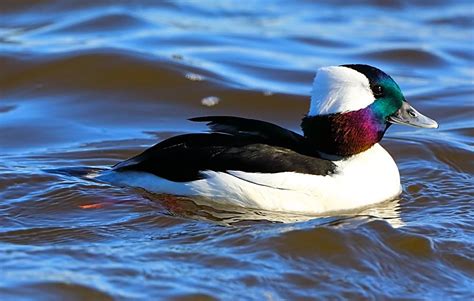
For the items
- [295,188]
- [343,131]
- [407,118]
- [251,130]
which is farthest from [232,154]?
[407,118]

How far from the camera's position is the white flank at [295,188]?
7.83 m

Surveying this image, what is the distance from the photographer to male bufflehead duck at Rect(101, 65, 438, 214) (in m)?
7.86

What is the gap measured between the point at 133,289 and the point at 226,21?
8941 millimetres

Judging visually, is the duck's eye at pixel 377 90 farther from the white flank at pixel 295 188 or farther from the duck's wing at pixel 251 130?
the duck's wing at pixel 251 130

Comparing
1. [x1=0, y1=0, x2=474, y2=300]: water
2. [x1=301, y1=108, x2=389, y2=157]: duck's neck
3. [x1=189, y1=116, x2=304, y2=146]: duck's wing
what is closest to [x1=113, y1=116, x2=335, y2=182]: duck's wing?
[x1=189, y1=116, x2=304, y2=146]: duck's wing

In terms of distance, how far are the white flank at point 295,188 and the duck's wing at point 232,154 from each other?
0.16 ft

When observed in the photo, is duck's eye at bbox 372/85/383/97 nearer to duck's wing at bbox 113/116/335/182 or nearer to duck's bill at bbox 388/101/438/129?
duck's bill at bbox 388/101/438/129

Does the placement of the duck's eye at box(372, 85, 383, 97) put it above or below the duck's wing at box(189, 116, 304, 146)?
above

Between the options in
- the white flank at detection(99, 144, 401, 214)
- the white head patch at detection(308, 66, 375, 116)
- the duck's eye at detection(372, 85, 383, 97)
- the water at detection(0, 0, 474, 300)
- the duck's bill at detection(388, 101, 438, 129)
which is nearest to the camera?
the water at detection(0, 0, 474, 300)

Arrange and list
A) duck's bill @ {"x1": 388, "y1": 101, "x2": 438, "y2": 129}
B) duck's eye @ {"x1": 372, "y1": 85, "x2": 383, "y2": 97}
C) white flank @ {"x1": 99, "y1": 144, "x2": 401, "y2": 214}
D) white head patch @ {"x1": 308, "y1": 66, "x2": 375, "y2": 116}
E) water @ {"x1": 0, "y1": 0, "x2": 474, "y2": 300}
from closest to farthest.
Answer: water @ {"x1": 0, "y1": 0, "x2": 474, "y2": 300}, white flank @ {"x1": 99, "y1": 144, "x2": 401, "y2": 214}, white head patch @ {"x1": 308, "y1": 66, "x2": 375, "y2": 116}, duck's eye @ {"x1": 372, "y1": 85, "x2": 383, "y2": 97}, duck's bill @ {"x1": 388, "y1": 101, "x2": 438, "y2": 129}

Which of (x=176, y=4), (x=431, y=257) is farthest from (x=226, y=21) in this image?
(x=431, y=257)

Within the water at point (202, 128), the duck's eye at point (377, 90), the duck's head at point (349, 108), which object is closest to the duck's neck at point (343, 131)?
the duck's head at point (349, 108)

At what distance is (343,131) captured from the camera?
8117 millimetres

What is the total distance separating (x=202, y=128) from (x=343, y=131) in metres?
2.78
